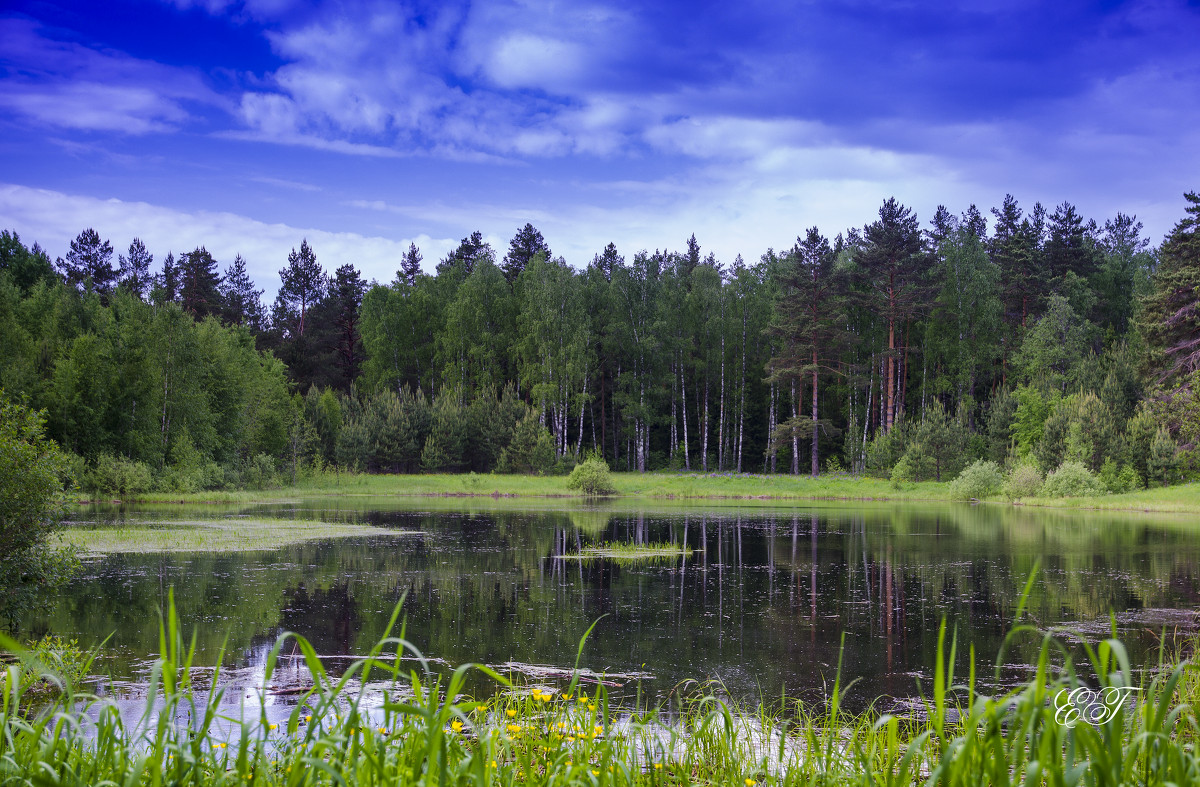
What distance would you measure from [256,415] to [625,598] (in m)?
35.2

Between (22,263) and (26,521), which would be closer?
(26,521)

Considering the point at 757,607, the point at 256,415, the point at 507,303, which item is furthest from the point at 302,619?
the point at 507,303

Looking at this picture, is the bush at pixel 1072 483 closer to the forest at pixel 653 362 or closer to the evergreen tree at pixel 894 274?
the forest at pixel 653 362

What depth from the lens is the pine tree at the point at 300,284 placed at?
7094 centimetres

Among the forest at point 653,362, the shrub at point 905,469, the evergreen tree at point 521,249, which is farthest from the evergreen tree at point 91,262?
the shrub at point 905,469

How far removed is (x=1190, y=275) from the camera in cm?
3669

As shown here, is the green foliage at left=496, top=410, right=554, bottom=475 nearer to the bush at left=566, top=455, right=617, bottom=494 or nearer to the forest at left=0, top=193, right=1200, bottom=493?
the forest at left=0, top=193, right=1200, bottom=493

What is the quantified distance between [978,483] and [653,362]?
22263 mm

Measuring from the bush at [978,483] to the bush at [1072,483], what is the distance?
2643 millimetres

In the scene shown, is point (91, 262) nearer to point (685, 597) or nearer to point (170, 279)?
point (170, 279)

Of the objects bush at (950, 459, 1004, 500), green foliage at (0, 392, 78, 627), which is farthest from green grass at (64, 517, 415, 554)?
bush at (950, 459, 1004, 500)

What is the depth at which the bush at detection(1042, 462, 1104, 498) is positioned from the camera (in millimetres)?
35688

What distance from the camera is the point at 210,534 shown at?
830 inches

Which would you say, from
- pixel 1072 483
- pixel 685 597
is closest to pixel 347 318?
pixel 1072 483
